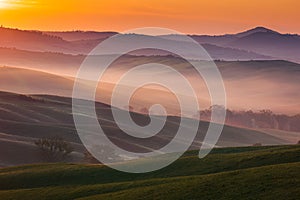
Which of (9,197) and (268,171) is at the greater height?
(268,171)

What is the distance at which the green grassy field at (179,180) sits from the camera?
4078 cm

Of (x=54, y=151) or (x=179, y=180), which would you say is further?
(x=54, y=151)

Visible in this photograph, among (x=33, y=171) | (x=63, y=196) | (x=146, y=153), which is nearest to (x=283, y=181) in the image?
(x=63, y=196)

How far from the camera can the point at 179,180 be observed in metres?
49.2

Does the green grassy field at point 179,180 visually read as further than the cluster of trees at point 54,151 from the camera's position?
No

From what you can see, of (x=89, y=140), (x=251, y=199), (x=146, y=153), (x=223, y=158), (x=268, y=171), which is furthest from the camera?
(x=89, y=140)

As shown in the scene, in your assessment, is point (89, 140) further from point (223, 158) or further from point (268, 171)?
point (268, 171)

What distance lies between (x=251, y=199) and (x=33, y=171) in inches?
1413

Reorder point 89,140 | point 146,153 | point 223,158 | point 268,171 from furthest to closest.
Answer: point 89,140 < point 146,153 < point 223,158 < point 268,171

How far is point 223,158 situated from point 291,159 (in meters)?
9.35

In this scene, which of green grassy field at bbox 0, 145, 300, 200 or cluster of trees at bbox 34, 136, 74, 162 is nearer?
green grassy field at bbox 0, 145, 300, 200

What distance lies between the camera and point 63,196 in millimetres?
52938

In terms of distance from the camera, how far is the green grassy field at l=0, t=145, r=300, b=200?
4078 centimetres

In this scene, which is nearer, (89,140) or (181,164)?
(181,164)
